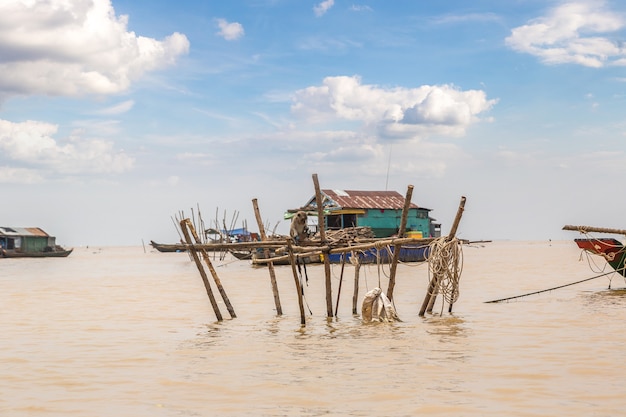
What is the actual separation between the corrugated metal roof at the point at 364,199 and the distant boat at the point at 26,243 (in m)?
31.7

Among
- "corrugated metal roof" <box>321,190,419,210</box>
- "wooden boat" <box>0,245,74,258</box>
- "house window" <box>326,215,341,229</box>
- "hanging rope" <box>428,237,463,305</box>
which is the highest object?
"corrugated metal roof" <box>321,190,419,210</box>

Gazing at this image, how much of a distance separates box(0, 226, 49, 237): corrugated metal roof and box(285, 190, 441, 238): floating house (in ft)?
97.4

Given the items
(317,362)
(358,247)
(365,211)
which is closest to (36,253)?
(365,211)

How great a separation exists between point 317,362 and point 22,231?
2190 inches

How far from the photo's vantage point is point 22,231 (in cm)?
5831

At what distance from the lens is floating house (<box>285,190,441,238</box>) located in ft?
121

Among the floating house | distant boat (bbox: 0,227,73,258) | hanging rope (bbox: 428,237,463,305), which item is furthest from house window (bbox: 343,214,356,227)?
distant boat (bbox: 0,227,73,258)

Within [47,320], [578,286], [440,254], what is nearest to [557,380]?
[440,254]

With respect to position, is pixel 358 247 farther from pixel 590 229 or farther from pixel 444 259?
pixel 590 229

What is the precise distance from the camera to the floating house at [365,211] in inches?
1448

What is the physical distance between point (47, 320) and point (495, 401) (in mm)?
10624

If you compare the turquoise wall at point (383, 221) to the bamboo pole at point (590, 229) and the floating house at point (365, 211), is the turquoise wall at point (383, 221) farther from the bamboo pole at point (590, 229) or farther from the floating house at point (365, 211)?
the bamboo pole at point (590, 229)

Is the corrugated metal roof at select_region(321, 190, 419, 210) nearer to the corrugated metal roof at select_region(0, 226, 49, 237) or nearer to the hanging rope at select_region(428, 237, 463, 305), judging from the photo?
the hanging rope at select_region(428, 237, 463, 305)

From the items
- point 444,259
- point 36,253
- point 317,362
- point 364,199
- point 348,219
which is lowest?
point 36,253
